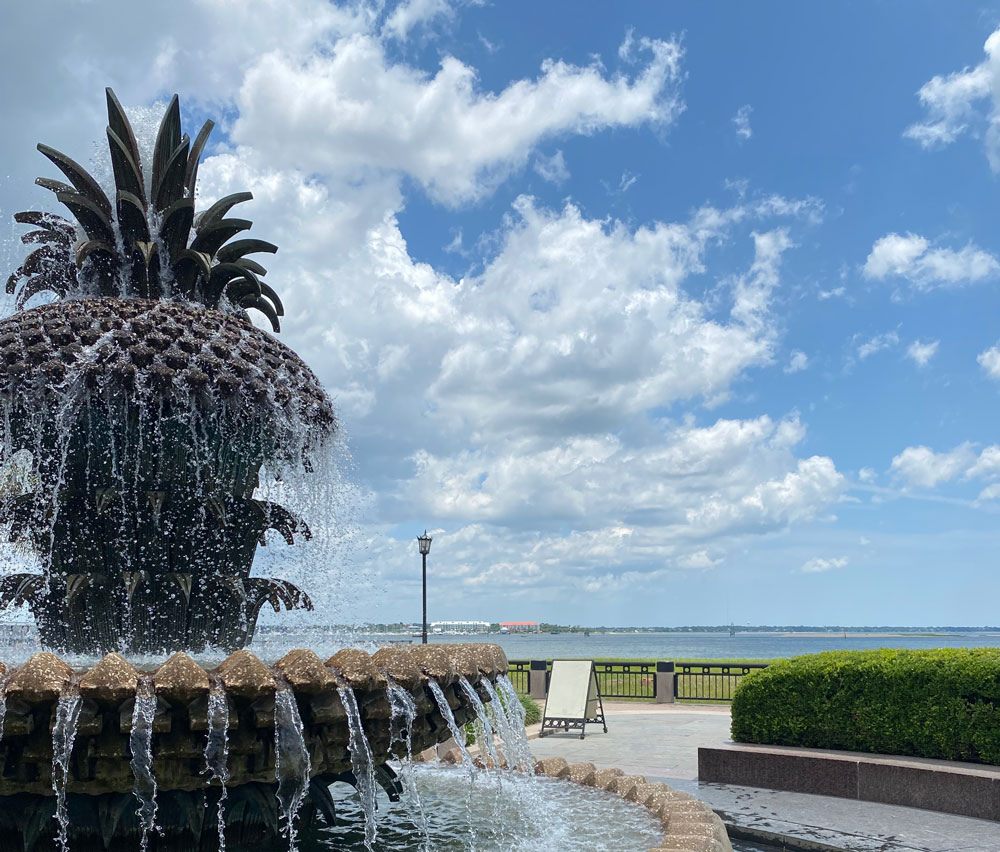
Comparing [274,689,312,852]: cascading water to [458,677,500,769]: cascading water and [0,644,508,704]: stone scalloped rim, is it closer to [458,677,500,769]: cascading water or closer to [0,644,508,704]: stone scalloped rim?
[0,644,508,704]: stone scalloped rim

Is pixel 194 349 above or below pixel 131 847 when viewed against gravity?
above

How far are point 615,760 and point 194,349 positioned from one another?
416 inches

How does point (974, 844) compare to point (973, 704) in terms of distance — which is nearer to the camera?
point (974, 844)

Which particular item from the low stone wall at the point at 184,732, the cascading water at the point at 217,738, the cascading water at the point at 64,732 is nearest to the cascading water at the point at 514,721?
the low stone wall at the point at 184,732

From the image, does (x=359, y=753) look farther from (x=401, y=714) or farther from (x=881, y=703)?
(x=881, y=703)

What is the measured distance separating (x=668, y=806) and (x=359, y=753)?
2847 millimetres

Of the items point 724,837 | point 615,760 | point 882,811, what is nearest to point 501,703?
point 724,837

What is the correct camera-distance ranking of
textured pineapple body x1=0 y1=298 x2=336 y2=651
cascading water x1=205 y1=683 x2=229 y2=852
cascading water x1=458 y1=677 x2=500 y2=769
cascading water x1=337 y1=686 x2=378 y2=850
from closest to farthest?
cascading water x1=205 y1=683 x2=229 y2=852
cascading water x1=337 y1=686 x2=378 y2=850
cascading water x1=458 y1=677 x2=500 y2=769
textured pineapple body x1=0 y1=298 x2=336 y2=651

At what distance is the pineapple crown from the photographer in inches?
231

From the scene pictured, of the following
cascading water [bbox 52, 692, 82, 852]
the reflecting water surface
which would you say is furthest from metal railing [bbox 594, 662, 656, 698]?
cascading water [bbox 52, 692, 82, 852]

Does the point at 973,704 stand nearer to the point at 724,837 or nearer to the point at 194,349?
the point at 724,837

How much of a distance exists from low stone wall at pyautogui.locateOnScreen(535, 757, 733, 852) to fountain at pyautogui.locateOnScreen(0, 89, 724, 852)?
0.13 m

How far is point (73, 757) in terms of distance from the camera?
3.70m

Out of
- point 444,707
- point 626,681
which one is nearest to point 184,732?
point 444,707
